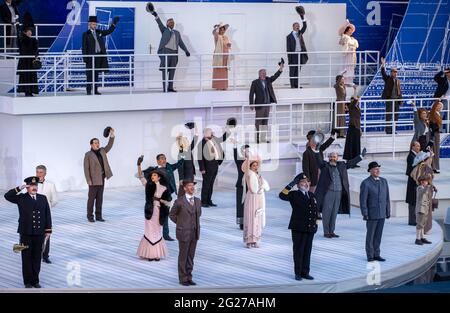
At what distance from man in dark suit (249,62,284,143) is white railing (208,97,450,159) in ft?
0.44

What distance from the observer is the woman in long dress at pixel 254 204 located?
23.7m

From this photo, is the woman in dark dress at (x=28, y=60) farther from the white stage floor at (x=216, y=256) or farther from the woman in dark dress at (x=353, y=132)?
the woman in dark dress at (x=353, y=132)

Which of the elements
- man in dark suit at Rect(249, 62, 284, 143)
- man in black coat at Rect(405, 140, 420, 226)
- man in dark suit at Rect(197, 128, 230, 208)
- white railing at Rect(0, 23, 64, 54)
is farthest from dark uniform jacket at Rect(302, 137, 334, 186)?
white railing at Rect(0, 23, 64, 54)

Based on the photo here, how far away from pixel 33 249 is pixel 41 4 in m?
12.5

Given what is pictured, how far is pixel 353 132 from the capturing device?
29750mm

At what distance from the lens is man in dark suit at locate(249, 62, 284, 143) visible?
30469mm

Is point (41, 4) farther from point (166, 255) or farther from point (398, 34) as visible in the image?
point (166, 255)

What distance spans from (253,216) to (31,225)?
4.25 m

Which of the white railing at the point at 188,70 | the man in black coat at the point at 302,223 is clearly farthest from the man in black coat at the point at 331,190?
the white railing at the point at 188,70

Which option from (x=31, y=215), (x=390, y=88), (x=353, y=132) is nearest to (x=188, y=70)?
(x=390, y=88)

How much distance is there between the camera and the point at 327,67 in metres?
34.3

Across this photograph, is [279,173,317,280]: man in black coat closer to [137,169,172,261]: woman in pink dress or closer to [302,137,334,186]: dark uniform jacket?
[137,169,172,261]: woman in pink dress

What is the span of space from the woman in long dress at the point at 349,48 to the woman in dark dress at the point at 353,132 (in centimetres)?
353
